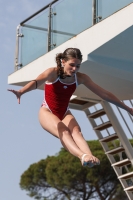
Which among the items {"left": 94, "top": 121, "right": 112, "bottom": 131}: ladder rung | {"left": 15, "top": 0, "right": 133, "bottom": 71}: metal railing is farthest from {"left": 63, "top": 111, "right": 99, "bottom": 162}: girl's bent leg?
{"left": 94, "top": 121, "right": 112, "bottom": 131}: ladder rung

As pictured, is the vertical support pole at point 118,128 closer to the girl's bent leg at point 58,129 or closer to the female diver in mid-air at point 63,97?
the female diver in mid-air at point 63,97

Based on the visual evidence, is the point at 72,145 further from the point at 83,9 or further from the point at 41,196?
the point at 41,196

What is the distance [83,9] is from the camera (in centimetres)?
1268

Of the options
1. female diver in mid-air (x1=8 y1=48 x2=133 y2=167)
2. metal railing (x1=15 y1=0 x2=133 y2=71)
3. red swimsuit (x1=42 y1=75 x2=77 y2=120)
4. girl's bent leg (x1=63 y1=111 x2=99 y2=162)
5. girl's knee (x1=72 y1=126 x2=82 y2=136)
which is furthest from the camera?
metal railing (x1=15 y1=0 x2=133 y2=71)

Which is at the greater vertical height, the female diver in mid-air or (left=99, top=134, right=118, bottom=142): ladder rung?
(left=99, top=134, right=118, bottom=142): ladder rung

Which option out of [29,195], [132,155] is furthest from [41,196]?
[132,155]

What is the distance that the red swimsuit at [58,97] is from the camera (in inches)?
314

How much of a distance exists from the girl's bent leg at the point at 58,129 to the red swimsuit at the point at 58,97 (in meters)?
0.11

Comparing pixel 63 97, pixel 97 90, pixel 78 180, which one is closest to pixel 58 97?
pixel 63 97

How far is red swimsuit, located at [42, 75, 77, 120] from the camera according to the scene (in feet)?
26.1

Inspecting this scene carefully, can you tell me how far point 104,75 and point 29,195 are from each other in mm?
30531

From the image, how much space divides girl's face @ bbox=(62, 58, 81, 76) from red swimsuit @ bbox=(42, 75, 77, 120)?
14.0 inches

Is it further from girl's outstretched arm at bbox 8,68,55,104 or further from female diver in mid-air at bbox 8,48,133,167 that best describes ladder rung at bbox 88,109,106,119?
girl's outstretched arm at bbox 8,68,55,104

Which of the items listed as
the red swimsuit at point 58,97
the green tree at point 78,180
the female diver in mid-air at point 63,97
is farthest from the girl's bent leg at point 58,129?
the green tree at point 78,180
